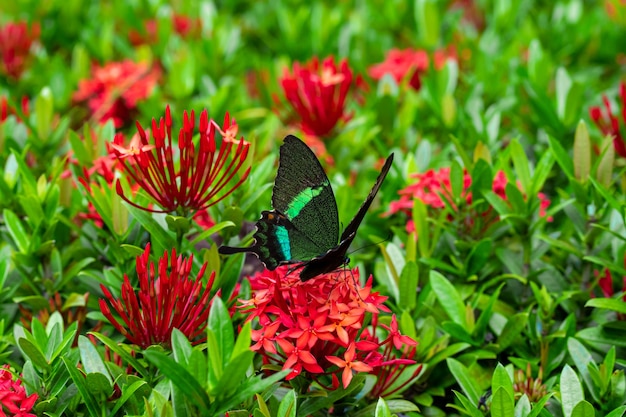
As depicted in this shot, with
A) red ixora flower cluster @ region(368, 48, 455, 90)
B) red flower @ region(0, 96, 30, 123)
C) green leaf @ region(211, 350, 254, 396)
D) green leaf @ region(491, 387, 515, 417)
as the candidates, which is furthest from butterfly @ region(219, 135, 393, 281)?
red ixora flower cluster @ region(368, 48, 455, 90)

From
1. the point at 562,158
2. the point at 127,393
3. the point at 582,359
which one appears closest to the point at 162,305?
the point at 127,393

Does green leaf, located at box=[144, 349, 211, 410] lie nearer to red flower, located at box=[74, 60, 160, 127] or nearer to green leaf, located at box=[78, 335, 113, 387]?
green leaf, located at box=[78, 335, 113, 387]

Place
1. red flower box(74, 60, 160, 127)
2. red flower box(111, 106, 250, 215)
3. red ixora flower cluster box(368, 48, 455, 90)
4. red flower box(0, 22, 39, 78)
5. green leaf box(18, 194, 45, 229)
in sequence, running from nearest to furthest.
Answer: red flower box(111, 106, 250, 215)
green leaf box(18, 194, 45, 229)
red flower box(74, 60, 160, 127)
red ixora flower cluster box(368, 48, 455, 90)
red flower box(0, 22, 39, 78)

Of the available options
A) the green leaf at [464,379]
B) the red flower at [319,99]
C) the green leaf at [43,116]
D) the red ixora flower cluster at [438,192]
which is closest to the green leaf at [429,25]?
the red flower at [319,99]

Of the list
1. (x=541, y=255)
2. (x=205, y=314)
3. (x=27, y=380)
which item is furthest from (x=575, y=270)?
(x=27, y=380)

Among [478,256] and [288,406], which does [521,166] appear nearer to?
[478,256]

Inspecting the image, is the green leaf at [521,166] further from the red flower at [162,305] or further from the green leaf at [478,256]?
the red flower at [162,305]

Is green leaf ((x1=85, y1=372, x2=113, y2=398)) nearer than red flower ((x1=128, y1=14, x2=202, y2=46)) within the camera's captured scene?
Yes
